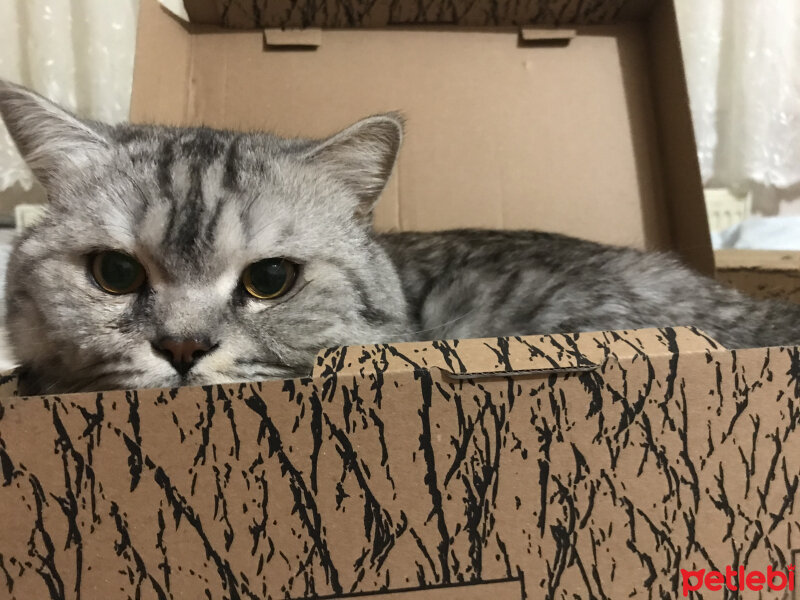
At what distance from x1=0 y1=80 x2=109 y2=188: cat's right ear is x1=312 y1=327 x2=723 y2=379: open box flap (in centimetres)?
63

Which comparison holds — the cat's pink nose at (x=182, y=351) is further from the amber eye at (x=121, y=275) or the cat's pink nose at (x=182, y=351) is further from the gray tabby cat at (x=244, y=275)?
the amber eye at (x=121, y=275)

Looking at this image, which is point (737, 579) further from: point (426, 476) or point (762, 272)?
point (762, 272)

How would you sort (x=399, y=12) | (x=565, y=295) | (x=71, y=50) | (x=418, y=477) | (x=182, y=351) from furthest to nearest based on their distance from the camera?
1. (x=71, y=50)
2. (x=399, y=12)
3. (x=565, y=295)
4. (x=182, y=351)
5. (x=418, y=477)

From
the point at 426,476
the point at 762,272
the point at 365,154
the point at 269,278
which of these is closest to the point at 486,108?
the point at 365,154

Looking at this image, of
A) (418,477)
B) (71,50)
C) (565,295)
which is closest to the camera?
(418,477)

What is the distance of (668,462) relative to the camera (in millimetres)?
643

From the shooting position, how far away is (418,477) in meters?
0.63

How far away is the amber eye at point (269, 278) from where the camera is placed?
36.2 inches

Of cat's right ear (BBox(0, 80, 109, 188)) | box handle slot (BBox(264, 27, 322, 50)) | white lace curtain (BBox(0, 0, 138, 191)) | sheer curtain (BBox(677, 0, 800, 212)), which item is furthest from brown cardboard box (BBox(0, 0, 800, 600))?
sheer curtain (BBox(677, 0, 800, 212))

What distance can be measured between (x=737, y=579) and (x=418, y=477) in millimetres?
374

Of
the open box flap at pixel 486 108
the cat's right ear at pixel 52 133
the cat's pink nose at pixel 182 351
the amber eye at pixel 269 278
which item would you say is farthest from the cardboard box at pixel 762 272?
the cat's right ear at pixel 52 133

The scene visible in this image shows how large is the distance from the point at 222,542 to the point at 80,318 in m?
0.43

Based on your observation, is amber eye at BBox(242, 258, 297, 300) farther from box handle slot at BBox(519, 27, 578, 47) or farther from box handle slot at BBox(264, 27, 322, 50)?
box handle slot at BBox(519, 27, 578, 47)

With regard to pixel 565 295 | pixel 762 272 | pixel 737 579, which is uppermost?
pixel 762 272
